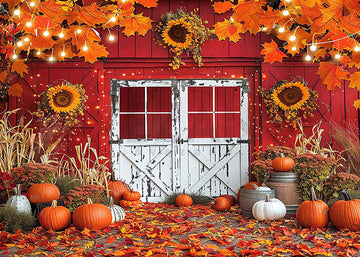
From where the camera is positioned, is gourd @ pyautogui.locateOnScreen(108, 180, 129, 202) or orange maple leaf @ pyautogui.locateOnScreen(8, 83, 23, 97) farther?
orange maple leaf @ pyautogui.locateOnScreen(8, 83, 23, 97)

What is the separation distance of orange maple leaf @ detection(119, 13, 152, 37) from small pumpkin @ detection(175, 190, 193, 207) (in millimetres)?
2777

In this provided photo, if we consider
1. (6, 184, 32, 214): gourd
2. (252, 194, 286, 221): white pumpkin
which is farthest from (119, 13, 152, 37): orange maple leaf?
(252, 194, 286, 221): white pumpkin

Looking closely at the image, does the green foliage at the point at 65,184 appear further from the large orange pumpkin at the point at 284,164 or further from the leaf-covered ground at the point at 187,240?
the large orange pumpkin at the point at 284,164

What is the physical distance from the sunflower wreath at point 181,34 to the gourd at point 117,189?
1.92 m

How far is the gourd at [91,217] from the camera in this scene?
373cm

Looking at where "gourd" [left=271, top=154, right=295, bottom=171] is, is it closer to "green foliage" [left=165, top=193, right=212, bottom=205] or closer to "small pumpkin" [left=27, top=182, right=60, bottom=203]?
"green foliage" [left=165, top=193, right=212, bottom=205]

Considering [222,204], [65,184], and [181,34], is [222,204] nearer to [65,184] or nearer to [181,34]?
[65,184]

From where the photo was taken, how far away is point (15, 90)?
5602mm

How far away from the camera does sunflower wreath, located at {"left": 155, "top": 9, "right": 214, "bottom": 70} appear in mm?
Answer: 5707

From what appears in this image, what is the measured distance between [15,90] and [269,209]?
3983 mm

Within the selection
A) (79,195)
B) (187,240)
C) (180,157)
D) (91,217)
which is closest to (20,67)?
(79,195)

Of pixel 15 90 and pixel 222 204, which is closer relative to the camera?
pixel 222 204

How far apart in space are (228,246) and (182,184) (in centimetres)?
262

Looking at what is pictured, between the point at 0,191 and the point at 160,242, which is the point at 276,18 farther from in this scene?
the point at 0,191
